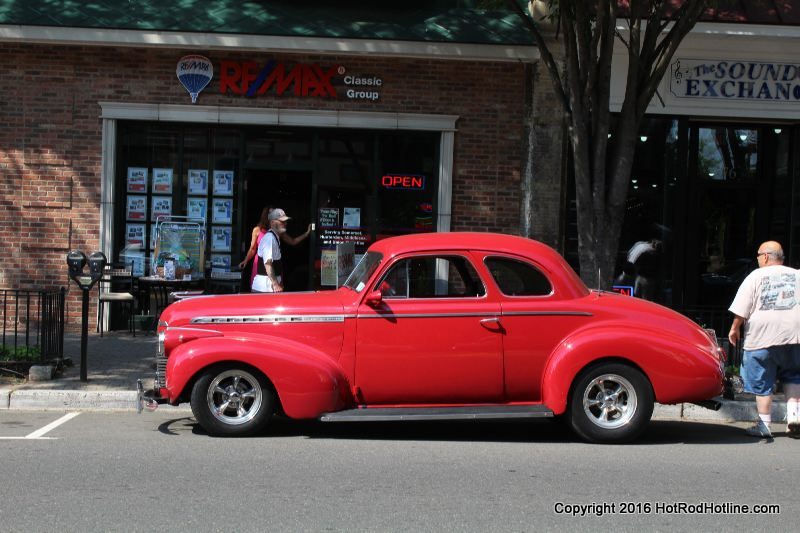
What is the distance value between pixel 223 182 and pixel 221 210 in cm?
42

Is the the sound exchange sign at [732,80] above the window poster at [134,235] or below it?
above

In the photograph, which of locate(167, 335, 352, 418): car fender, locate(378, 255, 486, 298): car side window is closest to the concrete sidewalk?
locate(167, 335, 352, 418): car fender

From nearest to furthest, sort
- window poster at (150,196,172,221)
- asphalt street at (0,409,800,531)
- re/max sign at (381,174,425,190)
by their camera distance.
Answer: asphalt street at (0,409,800,531), window poster at (150,196,172,221), re/max sign at (381,174,425,190)

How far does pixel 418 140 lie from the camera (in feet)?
42.7

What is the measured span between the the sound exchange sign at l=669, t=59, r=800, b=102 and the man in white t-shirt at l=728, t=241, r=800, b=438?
576cm

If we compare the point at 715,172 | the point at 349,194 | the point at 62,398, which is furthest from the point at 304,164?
the point at 715,172

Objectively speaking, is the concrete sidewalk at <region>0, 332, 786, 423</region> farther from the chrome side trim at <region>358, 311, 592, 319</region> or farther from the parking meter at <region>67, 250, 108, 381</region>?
the chrome side trim at <region>358, 311, 592, 319</region>

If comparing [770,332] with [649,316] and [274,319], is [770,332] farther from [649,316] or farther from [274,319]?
[274,319]

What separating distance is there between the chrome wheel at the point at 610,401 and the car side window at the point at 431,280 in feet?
4.06

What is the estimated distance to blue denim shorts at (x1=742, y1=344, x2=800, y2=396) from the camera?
758cm

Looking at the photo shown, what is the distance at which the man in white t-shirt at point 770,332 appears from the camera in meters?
7.50

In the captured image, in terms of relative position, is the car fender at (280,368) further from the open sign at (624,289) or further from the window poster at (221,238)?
the open sign at (624,289)

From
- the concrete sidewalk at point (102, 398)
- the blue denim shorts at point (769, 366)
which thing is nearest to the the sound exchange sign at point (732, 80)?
the concrete sidewalk at point (102, 398)

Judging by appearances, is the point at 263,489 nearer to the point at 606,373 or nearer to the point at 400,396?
the point at 400,396
